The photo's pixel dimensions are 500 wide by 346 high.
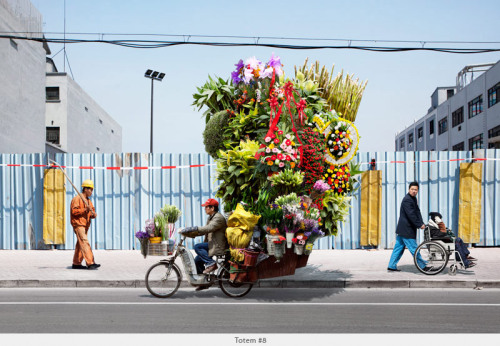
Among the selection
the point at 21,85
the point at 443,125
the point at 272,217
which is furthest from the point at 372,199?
the point at 443,125

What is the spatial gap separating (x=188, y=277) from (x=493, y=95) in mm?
36832

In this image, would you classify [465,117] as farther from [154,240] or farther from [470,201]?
[154,240]

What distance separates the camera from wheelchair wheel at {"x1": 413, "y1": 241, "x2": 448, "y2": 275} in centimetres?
966

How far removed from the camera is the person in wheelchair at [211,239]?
25.7ft

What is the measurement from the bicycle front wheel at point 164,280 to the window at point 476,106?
39510mm

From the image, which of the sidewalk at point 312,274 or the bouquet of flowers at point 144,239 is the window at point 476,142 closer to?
the sidewalk at point 312,274

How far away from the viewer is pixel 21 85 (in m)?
26.0

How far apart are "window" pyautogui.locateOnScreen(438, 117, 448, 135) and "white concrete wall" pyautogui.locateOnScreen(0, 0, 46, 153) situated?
39697 millimetres

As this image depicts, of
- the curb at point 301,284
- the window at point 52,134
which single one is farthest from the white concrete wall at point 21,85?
the curb at point 301,284

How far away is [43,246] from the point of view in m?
14.2

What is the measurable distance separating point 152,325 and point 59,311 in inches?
63.0

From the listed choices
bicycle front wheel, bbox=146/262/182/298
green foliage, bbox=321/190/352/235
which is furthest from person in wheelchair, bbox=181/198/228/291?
green foliage, bbox=321/190/352/235
